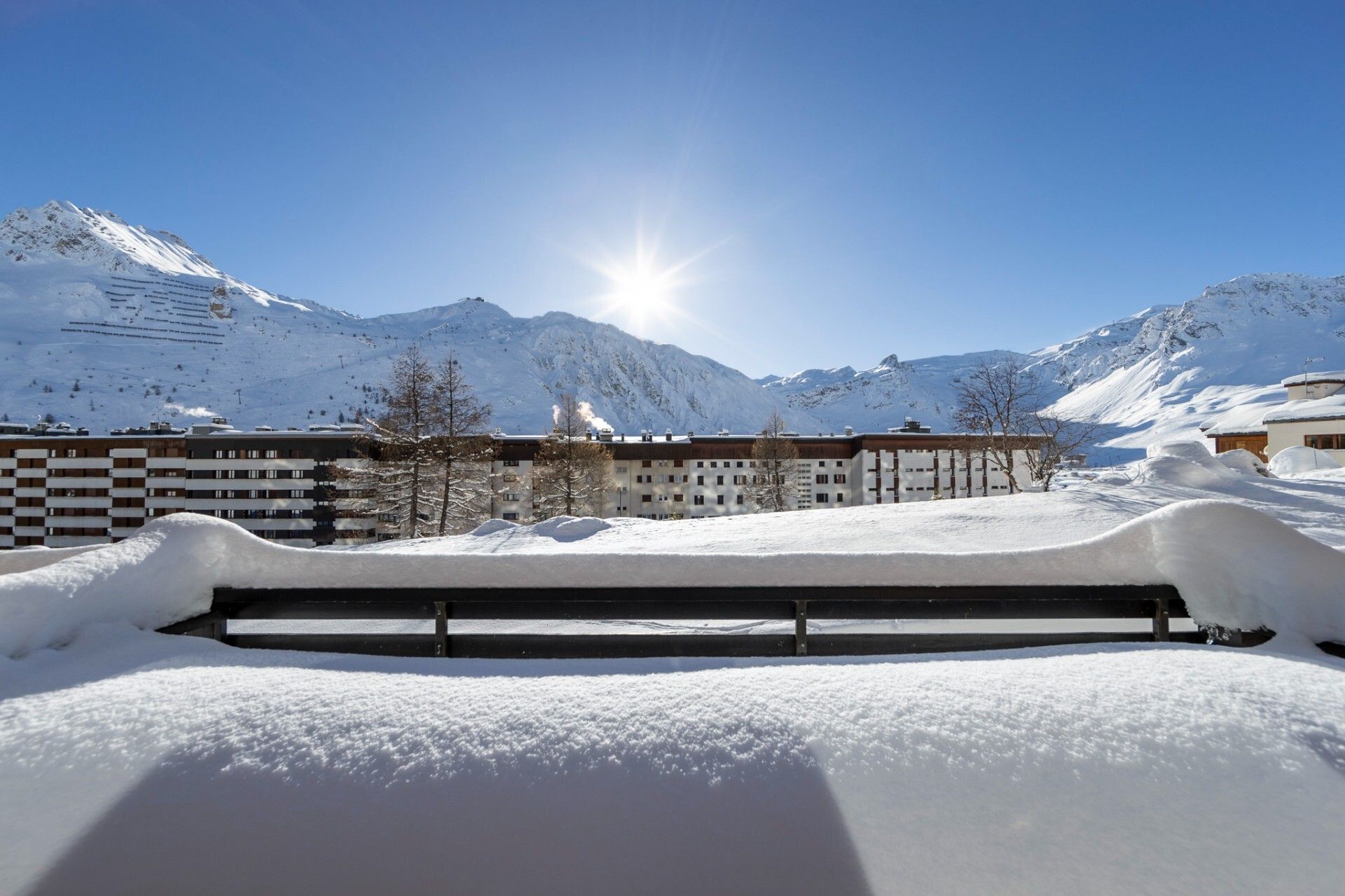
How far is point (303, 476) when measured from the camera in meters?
52.2

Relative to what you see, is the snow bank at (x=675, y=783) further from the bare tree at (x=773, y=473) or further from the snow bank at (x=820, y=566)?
the bare tree at (x=773, y=473)

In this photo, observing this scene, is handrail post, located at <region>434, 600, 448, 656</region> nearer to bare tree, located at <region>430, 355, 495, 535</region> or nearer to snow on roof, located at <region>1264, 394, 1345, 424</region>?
bare tree, located at <region>430, 355, 495, 535</region>

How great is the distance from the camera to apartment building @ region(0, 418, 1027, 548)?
2047 inches

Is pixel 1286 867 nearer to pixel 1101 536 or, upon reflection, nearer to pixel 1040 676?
pixel 1040 676

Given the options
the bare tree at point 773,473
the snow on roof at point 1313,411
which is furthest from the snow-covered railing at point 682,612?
the snow on roof at point 1313,411

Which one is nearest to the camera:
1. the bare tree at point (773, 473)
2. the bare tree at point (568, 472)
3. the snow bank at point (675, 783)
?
the snow bank at point (675, 783)

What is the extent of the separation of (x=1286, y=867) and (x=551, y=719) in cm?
213

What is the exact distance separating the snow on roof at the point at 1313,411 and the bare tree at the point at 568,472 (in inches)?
1717

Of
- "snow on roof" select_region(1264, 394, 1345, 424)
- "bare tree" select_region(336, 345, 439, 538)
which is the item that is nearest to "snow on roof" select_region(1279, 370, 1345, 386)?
"snow on roof" select_region(1264, 394, 1345, 424)

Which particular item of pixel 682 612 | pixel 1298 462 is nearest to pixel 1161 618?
pixel 682 612

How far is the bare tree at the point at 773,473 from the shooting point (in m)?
43.4

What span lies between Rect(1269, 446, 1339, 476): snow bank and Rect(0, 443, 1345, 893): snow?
95.2 ft

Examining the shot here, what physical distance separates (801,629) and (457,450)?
2188cm

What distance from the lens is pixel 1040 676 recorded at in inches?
93.5
